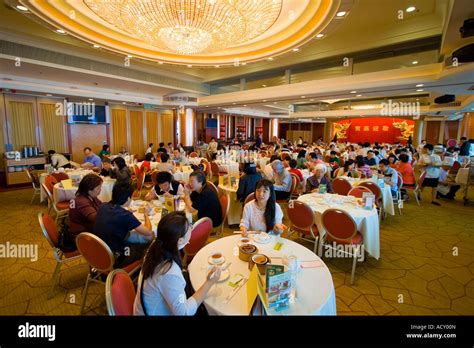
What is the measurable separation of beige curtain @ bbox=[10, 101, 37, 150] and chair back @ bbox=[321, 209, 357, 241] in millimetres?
10361

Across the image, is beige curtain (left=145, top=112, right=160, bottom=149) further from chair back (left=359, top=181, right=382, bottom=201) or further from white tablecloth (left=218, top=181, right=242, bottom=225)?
chair back (left=359, top=181, right=382, bottom=201)

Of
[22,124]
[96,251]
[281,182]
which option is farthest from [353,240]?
[22,124]

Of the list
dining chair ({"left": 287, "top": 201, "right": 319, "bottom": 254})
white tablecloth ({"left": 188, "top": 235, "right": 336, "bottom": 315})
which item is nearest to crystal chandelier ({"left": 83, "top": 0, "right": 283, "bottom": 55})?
dining chair ({"left": 287, "top": 201, "right": 319, "bottom": 254})

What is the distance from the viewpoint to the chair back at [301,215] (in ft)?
11.1

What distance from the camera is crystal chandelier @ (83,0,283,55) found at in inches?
128

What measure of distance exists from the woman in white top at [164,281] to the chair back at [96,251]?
0.89 meters

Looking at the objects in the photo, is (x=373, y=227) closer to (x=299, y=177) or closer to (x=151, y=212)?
(x=299, y=177)

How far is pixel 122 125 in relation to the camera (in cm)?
1168

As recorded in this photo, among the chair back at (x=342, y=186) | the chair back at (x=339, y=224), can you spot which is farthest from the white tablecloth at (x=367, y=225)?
the chair back at (x=342, y=186)

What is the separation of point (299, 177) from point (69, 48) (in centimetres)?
699

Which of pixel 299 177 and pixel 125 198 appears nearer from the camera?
pixel 125 198

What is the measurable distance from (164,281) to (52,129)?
35.0 feet

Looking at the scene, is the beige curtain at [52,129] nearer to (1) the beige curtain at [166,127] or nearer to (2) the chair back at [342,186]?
(1) the beige curtain at [166,127]
